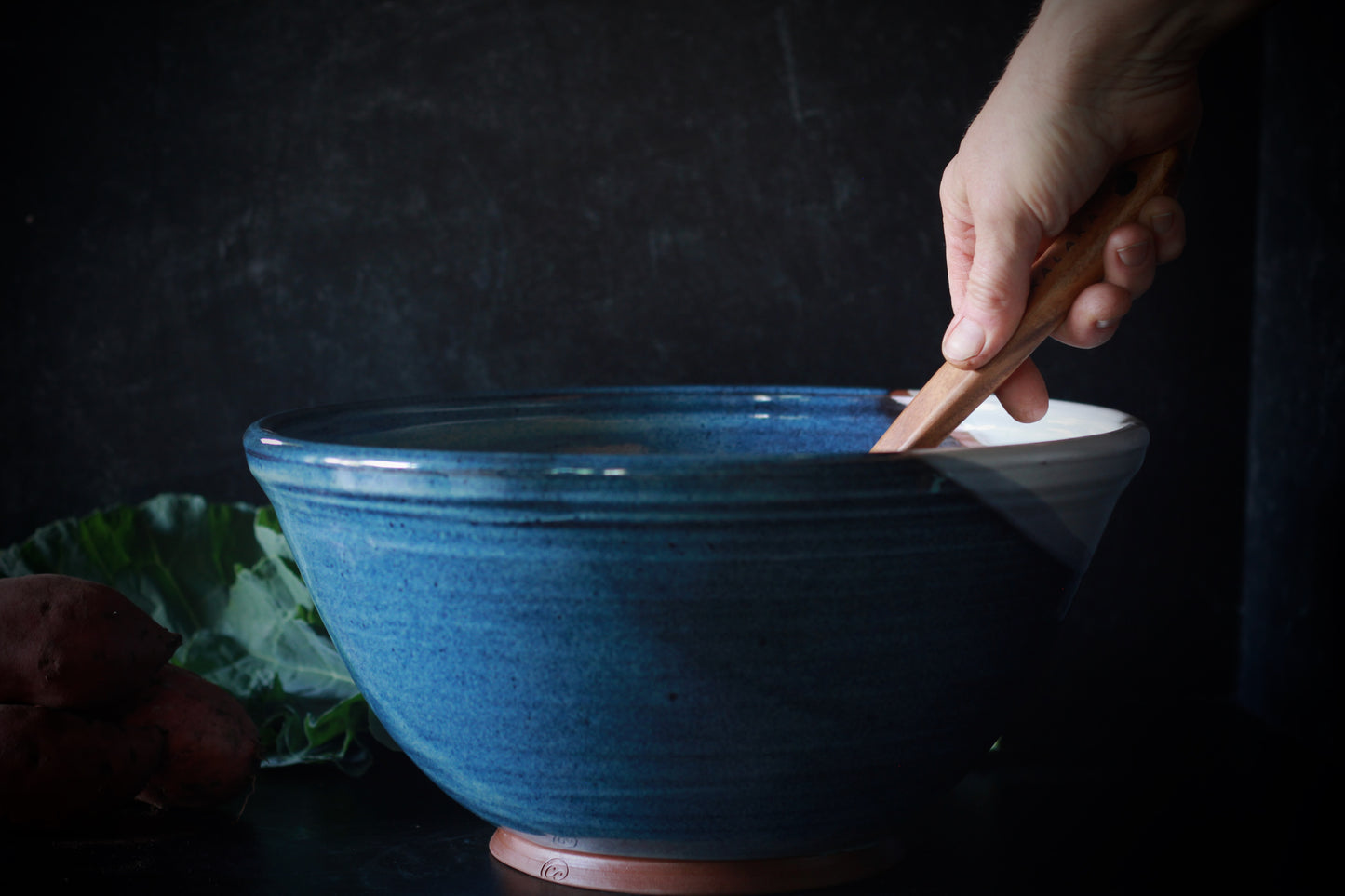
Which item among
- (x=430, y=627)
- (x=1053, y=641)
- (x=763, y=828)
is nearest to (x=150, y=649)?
(x=430, y=627)

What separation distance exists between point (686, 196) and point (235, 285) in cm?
52

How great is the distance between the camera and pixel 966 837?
0.80 metres

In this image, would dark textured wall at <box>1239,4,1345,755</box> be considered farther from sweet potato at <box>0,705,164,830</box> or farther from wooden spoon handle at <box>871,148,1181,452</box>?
sweet potato at <box>0,705,164,830</box>

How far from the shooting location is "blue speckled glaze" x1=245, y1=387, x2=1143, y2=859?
1.81 feet

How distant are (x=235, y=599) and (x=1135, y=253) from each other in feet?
2.79

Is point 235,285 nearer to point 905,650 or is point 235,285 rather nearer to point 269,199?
point 269,199

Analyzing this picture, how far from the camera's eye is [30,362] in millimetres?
1328

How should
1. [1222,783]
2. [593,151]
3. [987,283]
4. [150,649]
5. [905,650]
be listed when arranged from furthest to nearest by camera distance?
[593,151] < [1222,783] < [150,649] < [987,283] < [905,650]

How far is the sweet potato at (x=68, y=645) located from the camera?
2.54 ft

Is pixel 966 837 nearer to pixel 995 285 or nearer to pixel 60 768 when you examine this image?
pixel 995 285

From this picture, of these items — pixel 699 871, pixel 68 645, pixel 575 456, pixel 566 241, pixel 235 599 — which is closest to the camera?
pixel 575 456

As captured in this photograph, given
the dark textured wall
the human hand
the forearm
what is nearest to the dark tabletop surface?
the dark textured wall

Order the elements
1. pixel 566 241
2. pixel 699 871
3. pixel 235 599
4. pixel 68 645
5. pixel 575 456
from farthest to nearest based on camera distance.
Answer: pixel 566 241 → pixel 235 599 → pixel 68 645 → pixel 699 871 → pixel 575 456

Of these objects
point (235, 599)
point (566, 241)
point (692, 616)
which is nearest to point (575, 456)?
point (692, 616)
